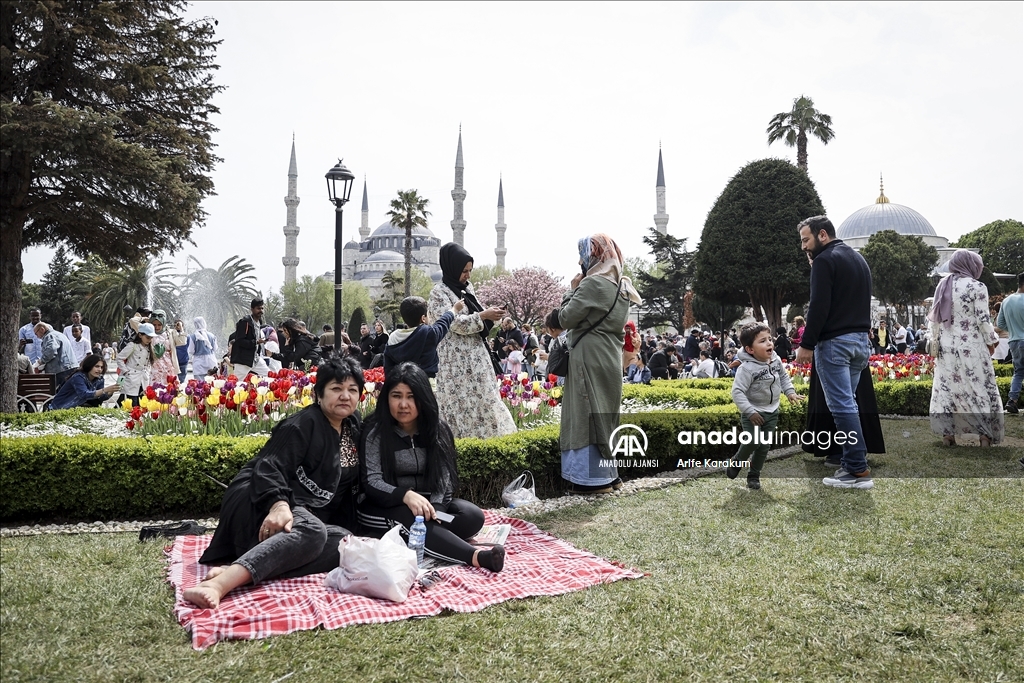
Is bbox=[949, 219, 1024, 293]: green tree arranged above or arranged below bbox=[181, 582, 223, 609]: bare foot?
above

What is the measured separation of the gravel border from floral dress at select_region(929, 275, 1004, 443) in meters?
2.27

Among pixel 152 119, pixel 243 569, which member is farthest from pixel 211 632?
pixel 152 119

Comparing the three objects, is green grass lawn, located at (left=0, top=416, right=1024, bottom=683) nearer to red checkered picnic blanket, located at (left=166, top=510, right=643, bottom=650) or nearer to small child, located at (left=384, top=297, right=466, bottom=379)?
red checkered picnic blanket, located at (left=166, top=510, right=643, bottom=650)

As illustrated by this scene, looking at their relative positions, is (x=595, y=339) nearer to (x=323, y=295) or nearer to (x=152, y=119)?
(x=152, y=119)

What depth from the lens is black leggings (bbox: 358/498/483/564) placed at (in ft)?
11.6

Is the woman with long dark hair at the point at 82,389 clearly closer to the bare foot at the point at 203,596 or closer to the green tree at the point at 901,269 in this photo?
the bare foot at the point at 203,596

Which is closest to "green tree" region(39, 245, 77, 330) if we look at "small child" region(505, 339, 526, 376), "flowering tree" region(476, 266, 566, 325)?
"flowering tree" region(476, 266, 566, 325)

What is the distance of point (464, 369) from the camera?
5539 millimetres

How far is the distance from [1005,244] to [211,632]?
142 feet

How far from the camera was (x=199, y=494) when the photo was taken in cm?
475

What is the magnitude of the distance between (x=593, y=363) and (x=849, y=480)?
1.86 metres

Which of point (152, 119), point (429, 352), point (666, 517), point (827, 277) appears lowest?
point (666, 517)

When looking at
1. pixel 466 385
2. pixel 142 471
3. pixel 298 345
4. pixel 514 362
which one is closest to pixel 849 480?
pixel 466 385

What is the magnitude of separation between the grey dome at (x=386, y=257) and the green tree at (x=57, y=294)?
4500cm
